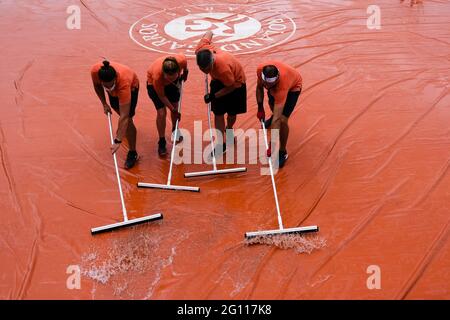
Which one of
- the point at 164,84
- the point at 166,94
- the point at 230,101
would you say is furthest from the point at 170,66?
the point at 230,101

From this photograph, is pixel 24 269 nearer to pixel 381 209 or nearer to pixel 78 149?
pixel 78 149

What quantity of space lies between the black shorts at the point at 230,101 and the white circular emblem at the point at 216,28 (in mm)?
2364

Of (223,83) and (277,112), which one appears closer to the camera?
(277,112)

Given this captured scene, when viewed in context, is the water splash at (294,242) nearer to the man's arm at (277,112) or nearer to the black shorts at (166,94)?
the man's arm at (277,112)

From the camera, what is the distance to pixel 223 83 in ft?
13.4

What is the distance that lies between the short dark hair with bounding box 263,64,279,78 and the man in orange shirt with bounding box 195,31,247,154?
13.9 inches

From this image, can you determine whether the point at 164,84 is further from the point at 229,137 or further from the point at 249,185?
the point at 249,185

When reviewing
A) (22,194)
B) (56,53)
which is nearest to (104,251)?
(22,194)

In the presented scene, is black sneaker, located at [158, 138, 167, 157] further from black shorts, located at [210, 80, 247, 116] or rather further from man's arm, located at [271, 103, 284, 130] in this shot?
man's arm, located at [271, 103, 284, 130]

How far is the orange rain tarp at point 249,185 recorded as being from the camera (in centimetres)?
332

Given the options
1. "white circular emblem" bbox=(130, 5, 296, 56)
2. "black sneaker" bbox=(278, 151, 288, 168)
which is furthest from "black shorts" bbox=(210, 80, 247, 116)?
"white circular emblem" bbox=(130, 5, 296, 56)

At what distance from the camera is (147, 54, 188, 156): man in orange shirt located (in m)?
3.89

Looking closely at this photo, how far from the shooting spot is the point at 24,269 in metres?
3.42

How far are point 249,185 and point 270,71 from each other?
1130 millimetres
